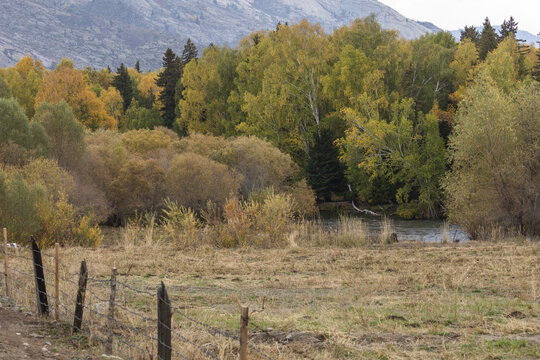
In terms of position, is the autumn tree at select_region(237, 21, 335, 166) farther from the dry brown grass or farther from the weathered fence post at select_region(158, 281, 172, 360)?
the weathered fence post at select_region(158, 281, 172, 360)

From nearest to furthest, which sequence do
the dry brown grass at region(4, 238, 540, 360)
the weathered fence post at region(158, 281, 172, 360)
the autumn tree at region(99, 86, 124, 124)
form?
the weathered fence post at region(158, 281, 172, 360) < the dry brown grass at region(4, 238, 540, 360) < the autumn tree at region(99, 86, 124, 124)

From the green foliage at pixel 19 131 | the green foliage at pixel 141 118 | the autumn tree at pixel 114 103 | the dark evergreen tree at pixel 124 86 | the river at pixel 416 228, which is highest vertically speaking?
the dark evergreen tree at pixel 124 86

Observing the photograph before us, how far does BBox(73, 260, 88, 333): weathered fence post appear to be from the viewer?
30.3 feet

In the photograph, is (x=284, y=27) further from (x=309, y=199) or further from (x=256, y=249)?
(x=256, y=249)

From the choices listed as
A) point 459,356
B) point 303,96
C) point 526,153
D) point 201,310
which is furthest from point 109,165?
point 459,356

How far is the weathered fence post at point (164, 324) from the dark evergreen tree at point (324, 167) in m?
41.3

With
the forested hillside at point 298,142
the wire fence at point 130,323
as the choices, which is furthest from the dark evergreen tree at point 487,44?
the wire fence at point 130,323

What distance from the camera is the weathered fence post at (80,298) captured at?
925 cm

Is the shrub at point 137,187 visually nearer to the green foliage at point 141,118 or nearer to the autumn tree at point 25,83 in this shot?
the green foliage at point 141,118

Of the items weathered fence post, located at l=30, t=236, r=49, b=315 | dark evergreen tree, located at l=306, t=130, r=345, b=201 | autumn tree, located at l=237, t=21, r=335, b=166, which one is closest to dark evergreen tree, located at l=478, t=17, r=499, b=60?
autumn tree, located at l=237, t=21, r=335, b=166

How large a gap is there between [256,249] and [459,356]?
14738mm

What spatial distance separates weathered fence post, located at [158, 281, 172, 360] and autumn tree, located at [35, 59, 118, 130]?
5721cm

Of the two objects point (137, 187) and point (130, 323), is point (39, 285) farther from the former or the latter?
point (137, 187)

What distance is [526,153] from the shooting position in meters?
28.2
